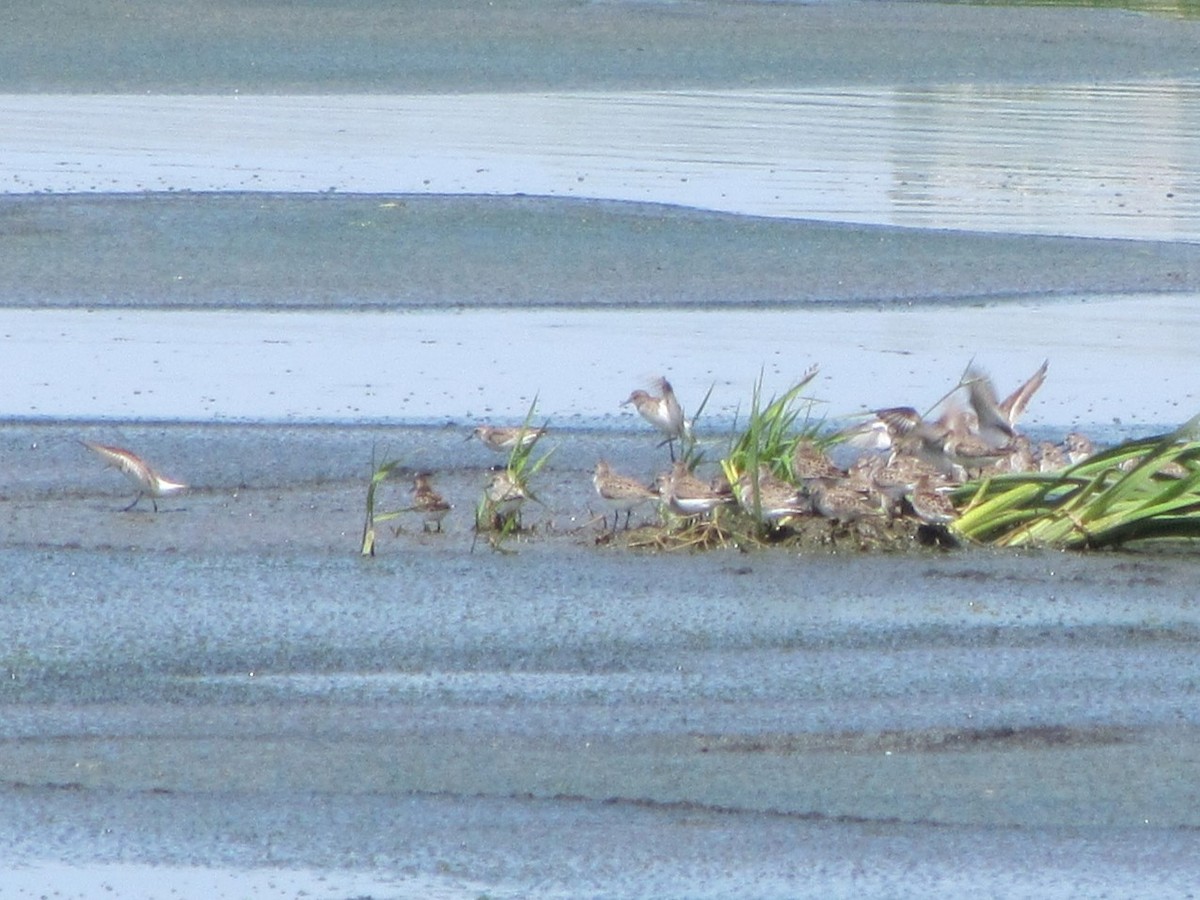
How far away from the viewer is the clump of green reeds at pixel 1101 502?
8.73 metres

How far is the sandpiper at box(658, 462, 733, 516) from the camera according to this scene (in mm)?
8703

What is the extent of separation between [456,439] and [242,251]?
4.95 m

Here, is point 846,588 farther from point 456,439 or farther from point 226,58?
point 226,58

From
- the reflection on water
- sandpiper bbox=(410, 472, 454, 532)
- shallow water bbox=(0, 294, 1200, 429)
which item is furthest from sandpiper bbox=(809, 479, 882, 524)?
the reflection on water

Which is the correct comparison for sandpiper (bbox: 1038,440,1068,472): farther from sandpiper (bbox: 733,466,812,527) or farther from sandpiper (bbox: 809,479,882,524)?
sandpiper (bbox: 733,466,812,527)

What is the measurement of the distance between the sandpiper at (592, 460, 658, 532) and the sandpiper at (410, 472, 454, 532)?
1.82 ft

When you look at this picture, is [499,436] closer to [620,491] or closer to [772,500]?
[620,491]

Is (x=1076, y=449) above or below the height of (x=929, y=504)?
above

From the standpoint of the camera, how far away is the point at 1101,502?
875 centimetres

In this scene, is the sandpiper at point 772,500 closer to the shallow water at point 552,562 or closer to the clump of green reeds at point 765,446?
the clump of green reeds at point 765,446

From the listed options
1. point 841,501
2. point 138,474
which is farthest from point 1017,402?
point 138,474

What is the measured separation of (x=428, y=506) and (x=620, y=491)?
0.68m

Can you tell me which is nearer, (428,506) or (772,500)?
(772,500)

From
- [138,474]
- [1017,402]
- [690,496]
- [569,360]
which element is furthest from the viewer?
[569,360]
